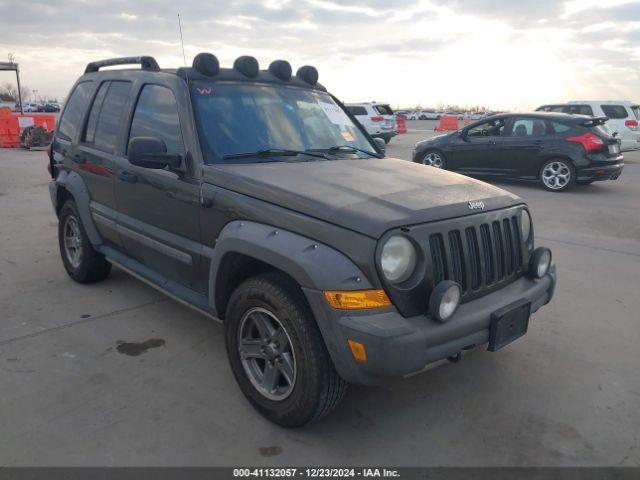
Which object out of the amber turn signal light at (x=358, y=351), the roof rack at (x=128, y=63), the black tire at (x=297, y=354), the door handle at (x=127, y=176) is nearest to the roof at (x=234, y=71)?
the roof rack at (x=128, y=63)

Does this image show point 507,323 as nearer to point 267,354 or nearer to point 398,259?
point 398,259

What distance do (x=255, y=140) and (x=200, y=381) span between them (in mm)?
1609

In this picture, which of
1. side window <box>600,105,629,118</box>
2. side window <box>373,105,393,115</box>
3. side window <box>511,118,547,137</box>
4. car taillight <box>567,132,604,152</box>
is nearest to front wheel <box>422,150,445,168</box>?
side window <box>511,118,547,137</box>

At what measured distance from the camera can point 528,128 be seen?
10.7m

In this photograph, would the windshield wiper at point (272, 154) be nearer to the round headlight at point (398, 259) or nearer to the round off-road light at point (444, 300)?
the round headlight at point (398, 259)

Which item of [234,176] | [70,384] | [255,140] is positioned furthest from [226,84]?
[70,384]

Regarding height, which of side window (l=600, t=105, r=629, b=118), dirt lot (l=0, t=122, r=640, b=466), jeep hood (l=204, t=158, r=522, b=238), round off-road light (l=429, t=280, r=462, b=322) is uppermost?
side window (l=600, t=105, r=629, b=118)

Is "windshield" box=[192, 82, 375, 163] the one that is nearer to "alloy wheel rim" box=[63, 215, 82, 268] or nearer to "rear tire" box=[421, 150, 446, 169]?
"alloy wheel rim" box=[63, 215, 82, 268]

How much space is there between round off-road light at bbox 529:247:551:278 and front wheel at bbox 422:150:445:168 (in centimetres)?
898

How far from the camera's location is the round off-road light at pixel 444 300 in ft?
8.07

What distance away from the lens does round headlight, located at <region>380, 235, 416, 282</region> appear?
2467mm

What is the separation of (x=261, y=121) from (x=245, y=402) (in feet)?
6.11

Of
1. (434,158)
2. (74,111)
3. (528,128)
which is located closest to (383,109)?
(434,158)

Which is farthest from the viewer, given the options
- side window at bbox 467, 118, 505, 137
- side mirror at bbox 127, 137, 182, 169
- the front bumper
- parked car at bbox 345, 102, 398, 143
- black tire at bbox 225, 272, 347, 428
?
parked car at bbox 345, 102, 398, 143
